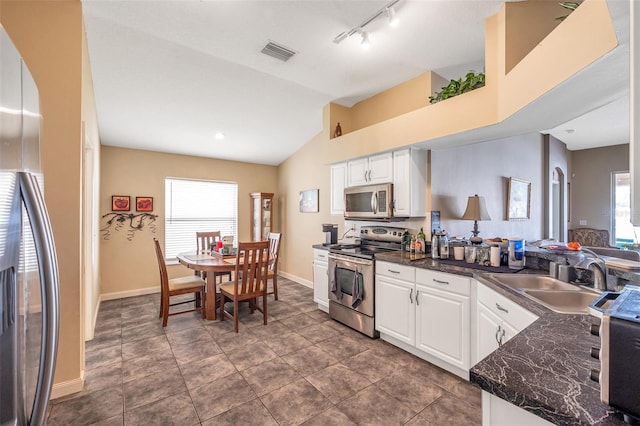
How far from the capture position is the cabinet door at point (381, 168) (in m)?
3.36

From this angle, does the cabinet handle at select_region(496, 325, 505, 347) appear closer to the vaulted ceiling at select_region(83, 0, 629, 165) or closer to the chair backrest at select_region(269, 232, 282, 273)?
the vaulted ceiling at select_region(83, 0, 629, 165)

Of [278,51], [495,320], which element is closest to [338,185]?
[278,51]

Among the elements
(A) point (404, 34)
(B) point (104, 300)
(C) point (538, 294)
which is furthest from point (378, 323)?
(B) point (104, 300)

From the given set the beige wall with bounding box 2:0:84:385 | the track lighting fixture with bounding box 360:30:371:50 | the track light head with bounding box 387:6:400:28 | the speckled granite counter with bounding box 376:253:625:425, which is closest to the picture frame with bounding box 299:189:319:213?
the track lighting fixture with bounding box 360:30:371:50

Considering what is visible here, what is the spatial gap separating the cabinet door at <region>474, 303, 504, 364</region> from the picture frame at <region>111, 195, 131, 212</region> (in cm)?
516

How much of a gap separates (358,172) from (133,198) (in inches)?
150

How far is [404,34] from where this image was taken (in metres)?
2.50

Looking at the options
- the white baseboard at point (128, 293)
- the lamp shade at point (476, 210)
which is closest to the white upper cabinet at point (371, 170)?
the lamp shade at point (476, 210)

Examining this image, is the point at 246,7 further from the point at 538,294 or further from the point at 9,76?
the point at 538,294

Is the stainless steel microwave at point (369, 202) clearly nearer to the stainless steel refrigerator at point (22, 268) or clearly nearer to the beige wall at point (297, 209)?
the beige wall at point (297, 209)

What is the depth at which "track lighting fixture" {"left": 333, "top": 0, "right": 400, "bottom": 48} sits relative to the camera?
2.15 metres

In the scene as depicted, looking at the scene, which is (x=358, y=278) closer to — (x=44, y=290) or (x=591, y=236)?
(x=44, y=290)

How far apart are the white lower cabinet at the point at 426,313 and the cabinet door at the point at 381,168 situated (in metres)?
1.07

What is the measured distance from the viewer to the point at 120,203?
4594 millimetres
